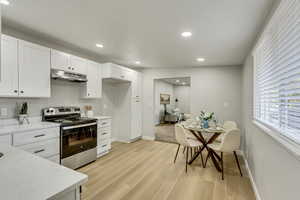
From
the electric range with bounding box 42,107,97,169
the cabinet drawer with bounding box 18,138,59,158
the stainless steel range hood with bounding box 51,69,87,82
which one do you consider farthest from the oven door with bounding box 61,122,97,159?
the stainless steel range hood with bounding box 51,69,87,82

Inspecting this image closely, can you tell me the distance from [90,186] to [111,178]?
1.17ft

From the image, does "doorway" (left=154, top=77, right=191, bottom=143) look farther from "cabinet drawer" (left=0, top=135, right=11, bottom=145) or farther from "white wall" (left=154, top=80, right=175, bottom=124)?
"cabinet drawer" (left=0, top=135, right=11, bottom=145)

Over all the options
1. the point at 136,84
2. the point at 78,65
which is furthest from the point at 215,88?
the point at 78,65

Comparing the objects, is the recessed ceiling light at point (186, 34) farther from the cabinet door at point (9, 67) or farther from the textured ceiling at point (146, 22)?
the cabinet door at point (9, 67)

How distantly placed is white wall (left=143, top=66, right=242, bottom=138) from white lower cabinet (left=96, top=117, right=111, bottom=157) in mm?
1925

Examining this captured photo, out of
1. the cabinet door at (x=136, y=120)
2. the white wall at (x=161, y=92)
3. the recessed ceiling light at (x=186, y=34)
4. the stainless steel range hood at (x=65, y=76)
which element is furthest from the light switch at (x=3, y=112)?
the white wall at (x=161, y=92)

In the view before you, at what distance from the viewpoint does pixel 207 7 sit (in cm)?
171

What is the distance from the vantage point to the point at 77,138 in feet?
9.36

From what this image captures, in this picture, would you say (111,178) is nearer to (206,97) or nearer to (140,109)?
(140,109)

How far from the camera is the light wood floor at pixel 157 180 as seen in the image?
2.12 metres

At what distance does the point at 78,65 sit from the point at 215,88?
374 cm

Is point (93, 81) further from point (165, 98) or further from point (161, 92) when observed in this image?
point (165, 98)

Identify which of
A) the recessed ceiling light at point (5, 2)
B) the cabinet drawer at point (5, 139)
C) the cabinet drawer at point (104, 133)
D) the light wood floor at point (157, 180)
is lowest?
the light wood floor at point (157, 180)

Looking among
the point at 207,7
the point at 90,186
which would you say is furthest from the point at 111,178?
the point at 207,7
